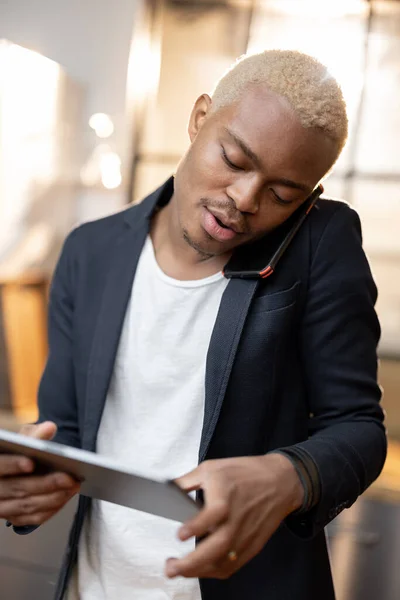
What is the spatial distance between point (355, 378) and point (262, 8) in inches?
100

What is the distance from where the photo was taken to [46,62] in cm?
309

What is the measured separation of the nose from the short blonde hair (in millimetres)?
92

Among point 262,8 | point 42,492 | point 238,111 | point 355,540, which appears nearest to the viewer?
point 42,492

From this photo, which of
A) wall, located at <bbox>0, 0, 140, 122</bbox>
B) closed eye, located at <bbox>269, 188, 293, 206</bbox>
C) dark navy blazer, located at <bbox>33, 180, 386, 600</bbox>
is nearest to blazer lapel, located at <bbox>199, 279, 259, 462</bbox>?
dark navy blazer, located at <bbox>33, 180, 386, 600</bbox>

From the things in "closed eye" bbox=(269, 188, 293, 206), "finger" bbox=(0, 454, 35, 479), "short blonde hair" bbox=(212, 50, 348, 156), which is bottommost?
"finger" bbox=(0, 454, 35, 479)

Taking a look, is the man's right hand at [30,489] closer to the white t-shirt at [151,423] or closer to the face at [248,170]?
the white t-shirt at [151,423]

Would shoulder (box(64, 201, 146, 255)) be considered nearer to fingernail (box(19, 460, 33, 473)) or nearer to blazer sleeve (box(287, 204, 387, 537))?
blazer sleeve (box(287, 204, 387, 537))

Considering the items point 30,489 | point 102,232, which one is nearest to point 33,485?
point 30,489

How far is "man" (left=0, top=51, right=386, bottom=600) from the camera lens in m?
0.86

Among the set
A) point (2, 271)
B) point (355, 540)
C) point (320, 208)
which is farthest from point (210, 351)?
point (2, 271)

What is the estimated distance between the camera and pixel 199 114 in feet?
3.27

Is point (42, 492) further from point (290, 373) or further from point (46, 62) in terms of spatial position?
point (46, 62)

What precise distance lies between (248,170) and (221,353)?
0.23m

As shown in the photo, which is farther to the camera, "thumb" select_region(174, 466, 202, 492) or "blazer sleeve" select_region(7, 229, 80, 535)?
"blazer sleeve" select_region(7, 229, 80, 535)
